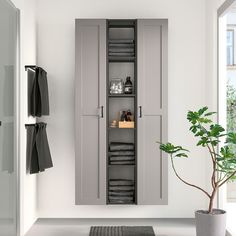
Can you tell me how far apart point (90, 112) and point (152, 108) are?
2.21 feet

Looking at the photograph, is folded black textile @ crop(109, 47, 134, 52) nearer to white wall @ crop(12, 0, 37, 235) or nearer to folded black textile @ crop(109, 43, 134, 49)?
folded black textile @ crop(109, 43, 134, 49)

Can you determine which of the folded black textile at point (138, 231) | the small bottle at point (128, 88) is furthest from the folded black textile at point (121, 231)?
the small bottle at point (128, 88)

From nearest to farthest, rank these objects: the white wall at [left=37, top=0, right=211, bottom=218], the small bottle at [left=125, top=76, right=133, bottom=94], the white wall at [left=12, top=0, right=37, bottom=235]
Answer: the white wall at [left=12, top=0, right=37, bottom=235] < the small bottle at [left=125, top=76, right=133, bottom=94] < the white wall at [left=37, top=0, right=211, bottom=218]

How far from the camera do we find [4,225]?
3.75 m

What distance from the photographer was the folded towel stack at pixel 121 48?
4770 mm

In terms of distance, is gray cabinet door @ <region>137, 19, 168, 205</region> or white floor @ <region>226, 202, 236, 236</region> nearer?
white floor @ <region>226, 202, 236, 236</region>

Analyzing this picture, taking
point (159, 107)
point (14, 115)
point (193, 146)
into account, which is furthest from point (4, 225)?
point (193, 146)

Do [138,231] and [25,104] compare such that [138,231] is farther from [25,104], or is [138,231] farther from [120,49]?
[120,49]

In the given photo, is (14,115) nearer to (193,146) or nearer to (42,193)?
(42,193)

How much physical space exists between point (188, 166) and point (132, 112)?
0.90m

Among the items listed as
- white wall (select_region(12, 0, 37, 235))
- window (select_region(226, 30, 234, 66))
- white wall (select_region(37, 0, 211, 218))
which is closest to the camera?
white wall (select_region(12, 0, 37, 235))

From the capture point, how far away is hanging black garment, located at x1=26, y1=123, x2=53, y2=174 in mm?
4441

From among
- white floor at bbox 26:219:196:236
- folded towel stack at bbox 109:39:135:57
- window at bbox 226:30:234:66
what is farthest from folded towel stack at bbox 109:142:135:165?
window at bbox 226:30:234:66

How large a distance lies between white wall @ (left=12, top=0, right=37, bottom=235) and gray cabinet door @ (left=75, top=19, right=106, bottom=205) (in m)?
0.49
